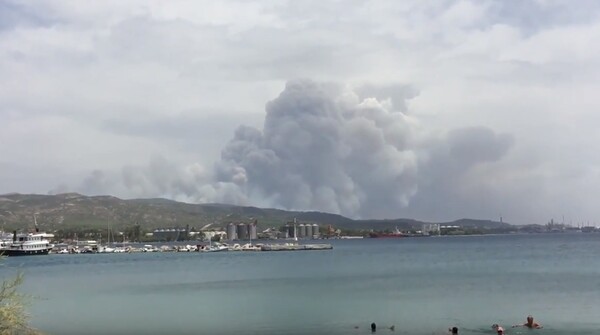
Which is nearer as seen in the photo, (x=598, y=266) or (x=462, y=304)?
(x=462, y=304)

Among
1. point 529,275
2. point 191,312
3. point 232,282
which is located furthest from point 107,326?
point 529,275

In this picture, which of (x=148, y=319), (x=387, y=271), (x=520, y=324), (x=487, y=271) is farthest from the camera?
(x=387, y=271)

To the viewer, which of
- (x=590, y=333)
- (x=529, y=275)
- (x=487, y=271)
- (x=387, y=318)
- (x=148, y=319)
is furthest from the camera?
(x=487, y=271)

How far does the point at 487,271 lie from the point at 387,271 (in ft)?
52.1

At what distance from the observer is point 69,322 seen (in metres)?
59.1

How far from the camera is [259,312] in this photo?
61281 millimetres

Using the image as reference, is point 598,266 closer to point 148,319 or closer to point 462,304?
point 462,304

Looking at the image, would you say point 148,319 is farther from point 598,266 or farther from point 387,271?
point 598,266

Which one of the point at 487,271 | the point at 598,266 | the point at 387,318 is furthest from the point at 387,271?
the point at 387,318

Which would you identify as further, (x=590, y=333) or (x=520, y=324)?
(x=520, y=324)

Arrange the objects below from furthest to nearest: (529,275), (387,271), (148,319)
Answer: (387,271) < (529,275) < (148,319)

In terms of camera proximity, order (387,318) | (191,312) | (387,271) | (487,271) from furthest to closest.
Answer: (387,271) → (487,271) → (191,312) → (387,318)

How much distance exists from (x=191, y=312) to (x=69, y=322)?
1035 cm

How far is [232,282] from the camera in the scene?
97.6 meters
